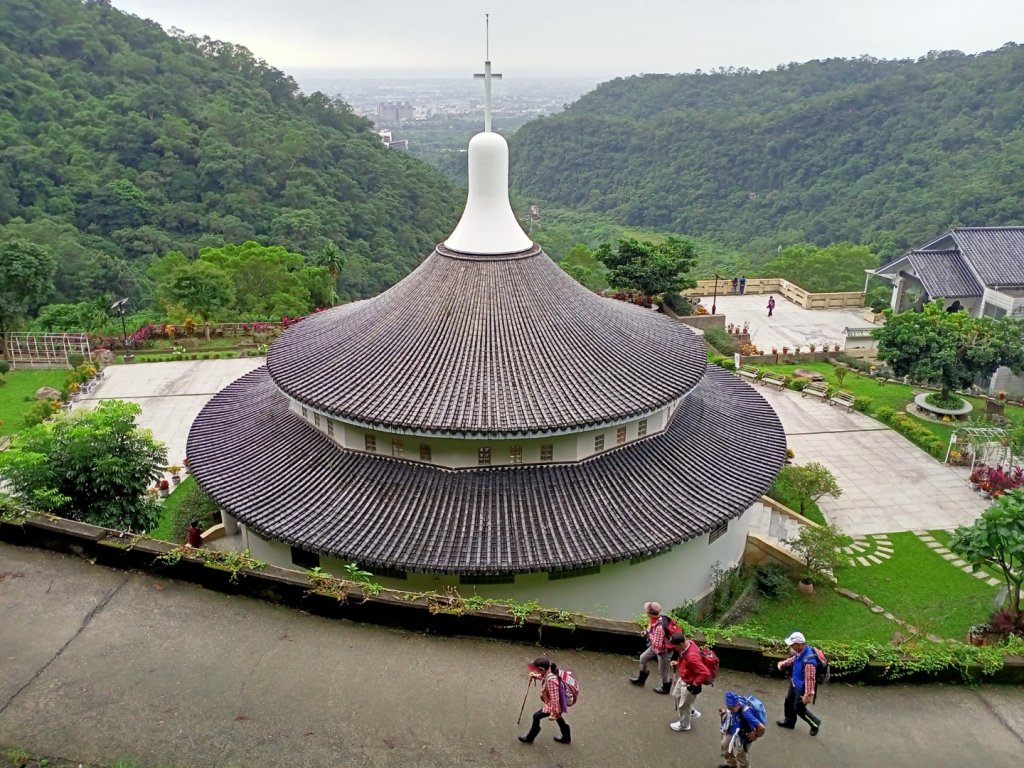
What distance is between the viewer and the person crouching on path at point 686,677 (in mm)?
8766

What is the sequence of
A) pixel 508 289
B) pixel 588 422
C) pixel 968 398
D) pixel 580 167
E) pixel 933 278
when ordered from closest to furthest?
1. pixel 588 422
2. pixel 508 289
3. pixel 968 398
4. pixel 933 278
5. pixel 580 167

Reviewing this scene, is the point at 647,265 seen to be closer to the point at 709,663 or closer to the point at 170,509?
the point at 170,509

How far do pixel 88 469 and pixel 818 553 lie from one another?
1652cm

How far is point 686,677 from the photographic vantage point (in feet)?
28.9

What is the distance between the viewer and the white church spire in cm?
1788

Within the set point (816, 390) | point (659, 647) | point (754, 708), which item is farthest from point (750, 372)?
point (754, 708)

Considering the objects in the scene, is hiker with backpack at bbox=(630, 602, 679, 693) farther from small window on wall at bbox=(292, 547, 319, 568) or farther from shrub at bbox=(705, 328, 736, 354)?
shrub at bbox=(705, 328, 736, 354)

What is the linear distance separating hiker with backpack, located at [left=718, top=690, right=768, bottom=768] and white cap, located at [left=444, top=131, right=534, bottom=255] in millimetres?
12009

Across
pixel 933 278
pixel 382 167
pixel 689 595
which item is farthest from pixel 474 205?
pixel 382 167

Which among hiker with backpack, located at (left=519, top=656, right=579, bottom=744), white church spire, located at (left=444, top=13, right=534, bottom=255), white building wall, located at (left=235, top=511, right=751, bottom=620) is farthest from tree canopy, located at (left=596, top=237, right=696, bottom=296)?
hiker with backpack, located at (left=519, top=656, right=579, bottom=744)

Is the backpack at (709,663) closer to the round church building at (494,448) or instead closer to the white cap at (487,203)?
the round church building at (494,448)

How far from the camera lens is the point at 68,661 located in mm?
9758

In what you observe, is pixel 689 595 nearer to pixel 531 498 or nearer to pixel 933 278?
pixel 531 498

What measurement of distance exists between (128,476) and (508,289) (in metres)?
9.13
